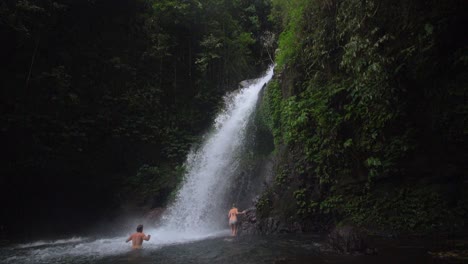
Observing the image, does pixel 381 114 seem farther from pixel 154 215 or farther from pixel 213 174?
pixel 154 215

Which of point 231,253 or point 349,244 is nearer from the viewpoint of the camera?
point 349,244

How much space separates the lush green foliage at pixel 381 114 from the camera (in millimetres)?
7621

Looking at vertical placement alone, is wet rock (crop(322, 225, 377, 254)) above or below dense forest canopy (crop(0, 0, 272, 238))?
below

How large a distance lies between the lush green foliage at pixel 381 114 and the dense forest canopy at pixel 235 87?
0.03 metres

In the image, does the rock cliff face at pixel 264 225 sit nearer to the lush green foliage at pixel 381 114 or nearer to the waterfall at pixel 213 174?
the lush green foliage at pixel 381 114

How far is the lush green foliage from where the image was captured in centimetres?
762

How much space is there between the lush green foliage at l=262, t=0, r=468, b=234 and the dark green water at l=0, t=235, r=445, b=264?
1.37 meters

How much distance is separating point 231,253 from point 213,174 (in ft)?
22.3

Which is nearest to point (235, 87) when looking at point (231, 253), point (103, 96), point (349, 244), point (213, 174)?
point (213, 174)

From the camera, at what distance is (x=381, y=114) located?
850 cm

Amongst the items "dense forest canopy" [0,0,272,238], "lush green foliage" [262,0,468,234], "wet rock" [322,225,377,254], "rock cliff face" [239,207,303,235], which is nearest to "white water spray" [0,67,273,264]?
"rock cliff face" [239,207,303,235]

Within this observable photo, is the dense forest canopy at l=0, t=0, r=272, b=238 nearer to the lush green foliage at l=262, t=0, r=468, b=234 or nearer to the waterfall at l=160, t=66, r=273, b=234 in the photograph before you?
the waterfall at l=160, t=66, r=273, b=234

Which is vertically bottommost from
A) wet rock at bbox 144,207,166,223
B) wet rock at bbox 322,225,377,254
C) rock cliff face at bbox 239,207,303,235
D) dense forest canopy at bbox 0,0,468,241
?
wet rock at bbox 322,225,377,254

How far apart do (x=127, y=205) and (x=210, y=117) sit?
20.1ft
